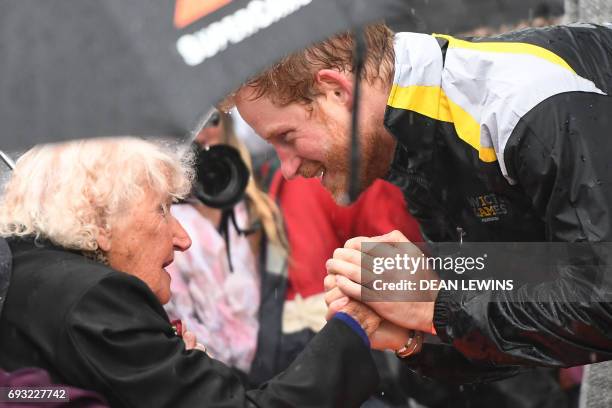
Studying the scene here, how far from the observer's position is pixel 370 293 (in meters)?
2.75

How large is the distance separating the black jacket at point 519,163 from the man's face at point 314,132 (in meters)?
0.11

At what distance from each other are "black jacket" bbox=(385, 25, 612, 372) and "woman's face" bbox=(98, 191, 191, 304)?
70cm

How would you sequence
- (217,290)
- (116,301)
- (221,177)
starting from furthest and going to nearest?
(217,290)
(221,177)
(116,301)

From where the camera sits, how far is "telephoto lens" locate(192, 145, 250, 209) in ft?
13.4

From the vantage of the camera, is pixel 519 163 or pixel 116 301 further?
pixel 116 301

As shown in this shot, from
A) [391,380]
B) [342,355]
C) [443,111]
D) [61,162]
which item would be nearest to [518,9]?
[443,111]

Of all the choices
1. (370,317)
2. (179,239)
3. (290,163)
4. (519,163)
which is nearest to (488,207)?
(519,163)

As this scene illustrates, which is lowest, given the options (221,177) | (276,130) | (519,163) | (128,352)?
(221,177)

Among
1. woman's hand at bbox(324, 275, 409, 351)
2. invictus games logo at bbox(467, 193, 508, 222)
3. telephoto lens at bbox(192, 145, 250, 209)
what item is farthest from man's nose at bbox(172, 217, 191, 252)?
telephoto lens at bbox(192, 145, 250, 209)

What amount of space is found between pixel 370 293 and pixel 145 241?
2.15ft

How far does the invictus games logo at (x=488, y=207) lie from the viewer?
274cm

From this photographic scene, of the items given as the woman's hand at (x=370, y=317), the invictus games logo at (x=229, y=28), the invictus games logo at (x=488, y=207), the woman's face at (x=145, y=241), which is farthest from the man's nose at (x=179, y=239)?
the invictus games logo at (x=229, y=28)

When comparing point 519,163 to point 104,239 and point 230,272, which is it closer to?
point 104,239

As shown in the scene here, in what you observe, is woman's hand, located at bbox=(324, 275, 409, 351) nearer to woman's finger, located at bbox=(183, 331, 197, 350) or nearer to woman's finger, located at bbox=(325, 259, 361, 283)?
woman's finger, located at bbox=(325, 259, 361, 283)
